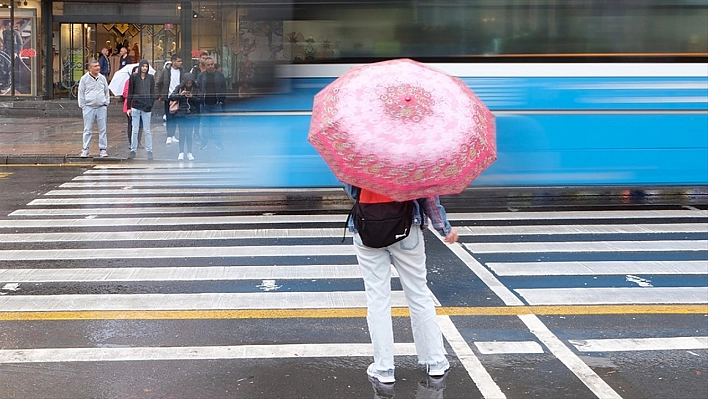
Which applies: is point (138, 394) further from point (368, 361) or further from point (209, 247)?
point (209, 247)

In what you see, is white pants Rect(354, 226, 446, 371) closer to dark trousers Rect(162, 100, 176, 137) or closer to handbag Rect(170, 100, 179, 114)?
handbag Rect(170, 100, 179, 114)

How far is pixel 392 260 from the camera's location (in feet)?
16.9

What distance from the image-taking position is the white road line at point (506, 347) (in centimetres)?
583

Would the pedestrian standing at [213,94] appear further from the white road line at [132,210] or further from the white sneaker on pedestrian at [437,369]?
the white sneaker on pedestrian at [437,369]

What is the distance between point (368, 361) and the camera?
222 inches

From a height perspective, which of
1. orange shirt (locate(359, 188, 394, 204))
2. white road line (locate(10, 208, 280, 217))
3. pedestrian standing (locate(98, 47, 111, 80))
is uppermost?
pedestrian standing (locate(98, 47, 111, 80))

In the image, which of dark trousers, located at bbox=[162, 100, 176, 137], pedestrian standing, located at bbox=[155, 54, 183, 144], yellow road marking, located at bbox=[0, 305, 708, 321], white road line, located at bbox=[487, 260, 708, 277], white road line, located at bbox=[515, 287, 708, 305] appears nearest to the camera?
yellow road marking, located at bbox=[0, 305, 708, 321]

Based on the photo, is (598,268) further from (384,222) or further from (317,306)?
(384,222)

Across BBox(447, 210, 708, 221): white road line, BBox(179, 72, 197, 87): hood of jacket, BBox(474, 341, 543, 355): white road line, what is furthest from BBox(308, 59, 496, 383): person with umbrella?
BBox(179, 72, 197, 87): hood of jacket

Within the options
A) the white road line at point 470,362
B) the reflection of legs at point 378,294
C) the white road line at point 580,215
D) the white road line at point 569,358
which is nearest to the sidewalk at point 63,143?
the white road line at point 580,215

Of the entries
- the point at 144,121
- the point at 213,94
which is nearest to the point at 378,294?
the point at 213,94

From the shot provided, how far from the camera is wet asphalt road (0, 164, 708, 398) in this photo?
5.34 metres

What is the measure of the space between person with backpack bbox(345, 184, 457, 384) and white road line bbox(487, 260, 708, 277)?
2.79 m

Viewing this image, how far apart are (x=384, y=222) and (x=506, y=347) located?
1564 millimetres
